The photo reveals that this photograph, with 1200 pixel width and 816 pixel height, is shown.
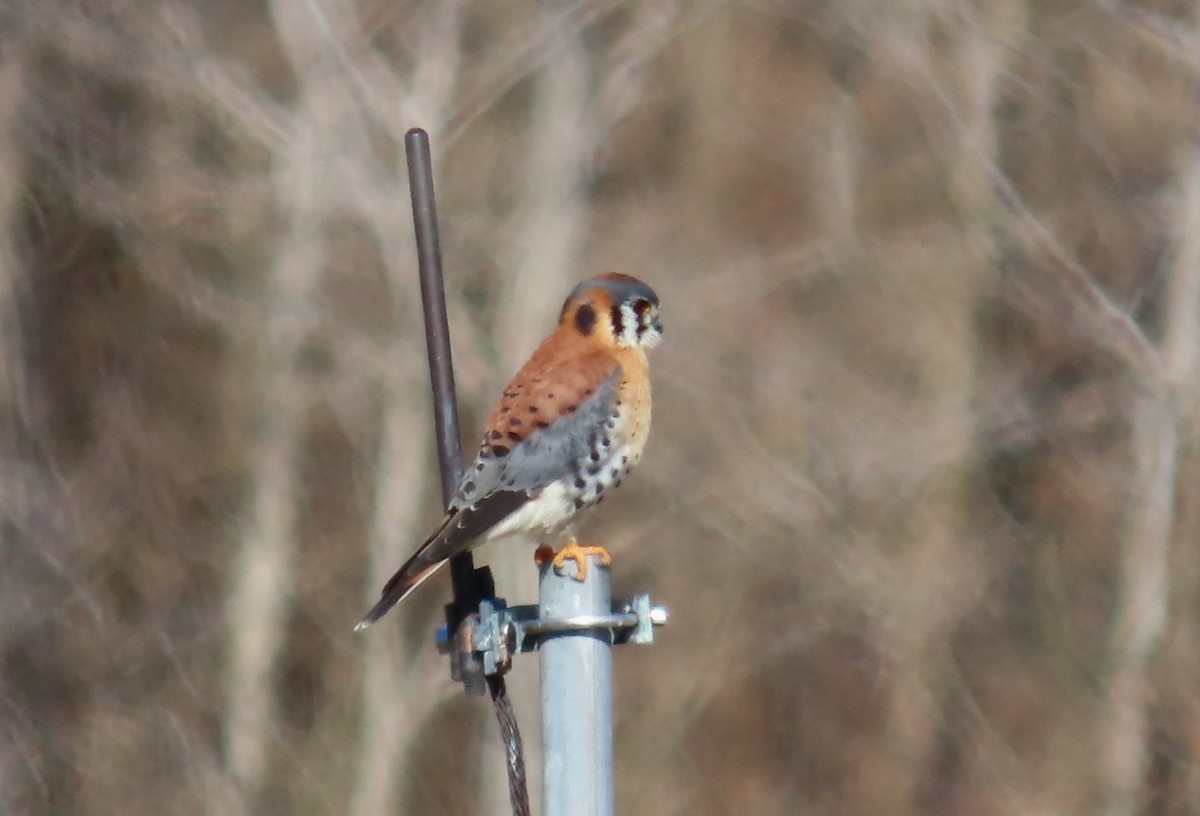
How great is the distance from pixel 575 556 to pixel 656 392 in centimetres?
569

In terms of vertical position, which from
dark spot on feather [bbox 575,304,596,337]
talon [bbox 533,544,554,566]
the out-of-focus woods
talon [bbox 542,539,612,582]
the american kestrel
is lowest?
talon [bbox 542,539,612,582]

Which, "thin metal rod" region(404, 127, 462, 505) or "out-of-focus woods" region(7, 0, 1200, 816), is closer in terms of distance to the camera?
"thin metal rod" region(404, 127, 462, 505)

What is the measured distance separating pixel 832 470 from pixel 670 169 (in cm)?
211

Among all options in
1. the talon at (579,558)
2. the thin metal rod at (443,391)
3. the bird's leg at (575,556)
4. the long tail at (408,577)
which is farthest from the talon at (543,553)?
the thin metal rod at (443,391)

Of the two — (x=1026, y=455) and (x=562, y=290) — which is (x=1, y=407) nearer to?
(x=562, y=290)

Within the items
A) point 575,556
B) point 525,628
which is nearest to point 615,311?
point 575,556

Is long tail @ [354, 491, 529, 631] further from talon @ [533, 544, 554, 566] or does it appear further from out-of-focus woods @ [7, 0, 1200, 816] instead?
out-of-focus woods @ [7, 0, 1200, 816]

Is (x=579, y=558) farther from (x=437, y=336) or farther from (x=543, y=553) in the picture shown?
(x=543, y=553)

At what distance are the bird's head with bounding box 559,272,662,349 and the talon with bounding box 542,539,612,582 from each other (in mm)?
707

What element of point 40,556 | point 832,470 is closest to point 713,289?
point 832,470

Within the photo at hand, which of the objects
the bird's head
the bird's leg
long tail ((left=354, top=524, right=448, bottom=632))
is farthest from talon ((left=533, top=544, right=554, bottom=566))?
the bird's head

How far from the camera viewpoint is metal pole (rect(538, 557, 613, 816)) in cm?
234

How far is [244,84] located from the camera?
9.05 m

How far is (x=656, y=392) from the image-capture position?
8.80 m
